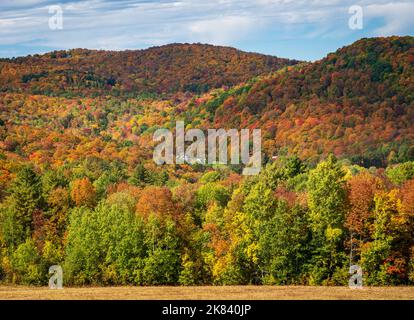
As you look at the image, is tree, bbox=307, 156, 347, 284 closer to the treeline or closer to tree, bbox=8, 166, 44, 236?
the treeline

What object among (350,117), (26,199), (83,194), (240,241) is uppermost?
(350,117)

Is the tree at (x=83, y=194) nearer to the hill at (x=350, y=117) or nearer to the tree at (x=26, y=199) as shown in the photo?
the tree at (x=26, y=199)

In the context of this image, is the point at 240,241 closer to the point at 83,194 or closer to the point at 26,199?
the point at 83,194

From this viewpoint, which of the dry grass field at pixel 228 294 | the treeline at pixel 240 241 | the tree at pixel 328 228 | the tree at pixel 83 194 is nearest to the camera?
the dry grass field at pixel 228 294

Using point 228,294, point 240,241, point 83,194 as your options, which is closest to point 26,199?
point 83,194

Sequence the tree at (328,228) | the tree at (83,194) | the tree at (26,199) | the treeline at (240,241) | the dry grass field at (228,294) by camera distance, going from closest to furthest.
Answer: the dry grass field at (228,294)
the tree at (328,228)
the treeline at (240,241)
the tree at (26,199)
the tree at (83,194)

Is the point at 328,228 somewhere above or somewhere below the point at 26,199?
below

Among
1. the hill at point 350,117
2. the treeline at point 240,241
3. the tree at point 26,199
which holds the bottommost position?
the treeline at point 240,241

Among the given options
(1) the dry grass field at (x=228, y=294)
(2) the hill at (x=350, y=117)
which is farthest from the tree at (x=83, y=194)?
(2) the hill at (x=350, y=117)

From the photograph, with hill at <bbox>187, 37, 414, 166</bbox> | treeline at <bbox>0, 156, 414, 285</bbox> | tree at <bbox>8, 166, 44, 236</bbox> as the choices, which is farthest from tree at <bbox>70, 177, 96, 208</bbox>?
hill at <bbox>187, 37, 414, 166</bbox>
